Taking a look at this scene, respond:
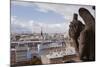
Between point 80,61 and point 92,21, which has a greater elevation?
point 92,21

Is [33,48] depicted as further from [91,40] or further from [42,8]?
[91,40]

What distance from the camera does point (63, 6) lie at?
8.54 feet

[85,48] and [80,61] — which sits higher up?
[85,48]

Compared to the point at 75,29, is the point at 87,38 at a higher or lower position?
lower

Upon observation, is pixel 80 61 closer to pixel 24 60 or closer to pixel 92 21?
pixel 92 21

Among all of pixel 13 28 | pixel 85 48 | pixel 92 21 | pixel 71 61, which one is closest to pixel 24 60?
pixel 13 28

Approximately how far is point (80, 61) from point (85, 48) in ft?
0.64

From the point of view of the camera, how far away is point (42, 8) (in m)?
2.50
